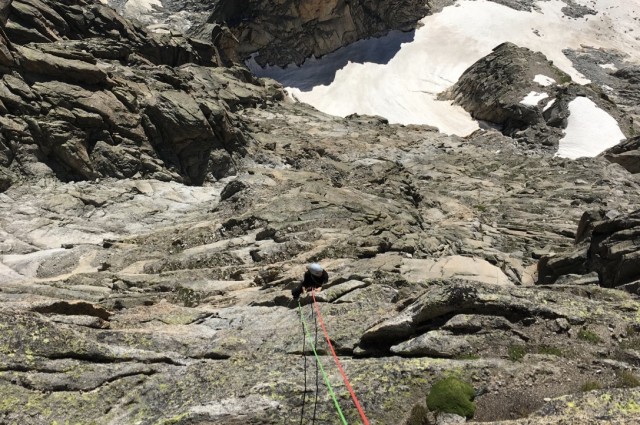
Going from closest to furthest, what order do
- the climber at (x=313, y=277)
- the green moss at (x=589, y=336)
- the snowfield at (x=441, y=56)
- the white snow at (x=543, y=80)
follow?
1. the green moss at (x=589, y=336)
2. the climber at (x=313, y=277)
3. the white snow at (x=543, y=80)
4. the snowfield at (x=441, y=56)

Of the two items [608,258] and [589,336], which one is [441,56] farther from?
[589,336]

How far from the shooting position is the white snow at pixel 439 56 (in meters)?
74.2

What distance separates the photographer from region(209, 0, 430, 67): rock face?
8475 centimetres

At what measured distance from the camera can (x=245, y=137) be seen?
42438mm

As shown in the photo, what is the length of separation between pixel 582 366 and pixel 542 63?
73.7 metres

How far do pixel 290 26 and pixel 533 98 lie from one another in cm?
4329

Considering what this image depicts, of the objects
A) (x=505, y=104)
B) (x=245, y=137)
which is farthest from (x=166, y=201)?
(x=505, y=104)

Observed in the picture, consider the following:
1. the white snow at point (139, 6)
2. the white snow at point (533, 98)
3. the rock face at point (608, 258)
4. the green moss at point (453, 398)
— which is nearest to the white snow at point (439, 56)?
the white snow at point (533, 98)

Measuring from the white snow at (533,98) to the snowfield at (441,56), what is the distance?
315 millimetres

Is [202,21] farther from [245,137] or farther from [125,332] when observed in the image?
[125,332]

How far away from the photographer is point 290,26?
85.1m

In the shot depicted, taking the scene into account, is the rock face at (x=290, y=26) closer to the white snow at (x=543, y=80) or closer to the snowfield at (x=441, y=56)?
the snowfield at (x=441, y=56)

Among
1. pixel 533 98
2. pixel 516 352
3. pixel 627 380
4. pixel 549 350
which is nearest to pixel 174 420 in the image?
pixel 516 352

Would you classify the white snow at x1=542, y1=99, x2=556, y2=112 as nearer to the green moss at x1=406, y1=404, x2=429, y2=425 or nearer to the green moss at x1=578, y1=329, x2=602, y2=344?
the green moss at x1=578, y1=329, x2=602, y2=344
